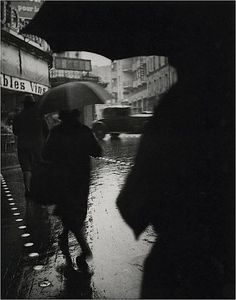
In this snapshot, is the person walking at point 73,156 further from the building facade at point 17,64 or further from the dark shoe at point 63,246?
the building facade at point 17,64

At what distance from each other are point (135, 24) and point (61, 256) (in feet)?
7.89

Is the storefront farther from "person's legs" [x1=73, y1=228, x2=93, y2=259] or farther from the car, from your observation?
"person's legs" [x1=73, y1=228, x2=93, y2=259]

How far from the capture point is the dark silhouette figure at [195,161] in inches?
88.2

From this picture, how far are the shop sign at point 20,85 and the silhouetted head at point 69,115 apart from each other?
10084 mm

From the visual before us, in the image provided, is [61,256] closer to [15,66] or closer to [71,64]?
[15,66]

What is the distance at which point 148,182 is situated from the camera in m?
2.36

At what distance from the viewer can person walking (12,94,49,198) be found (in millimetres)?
5429

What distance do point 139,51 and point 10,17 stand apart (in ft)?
40.0

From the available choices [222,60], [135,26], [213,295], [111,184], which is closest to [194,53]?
[222,60]

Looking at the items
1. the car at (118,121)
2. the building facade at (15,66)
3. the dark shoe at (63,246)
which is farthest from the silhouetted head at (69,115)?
the car at (118,121)

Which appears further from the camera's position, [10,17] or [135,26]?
[10,17]

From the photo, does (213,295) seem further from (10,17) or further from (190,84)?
(10,17)

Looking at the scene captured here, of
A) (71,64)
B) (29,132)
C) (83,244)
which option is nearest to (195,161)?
(83,244)

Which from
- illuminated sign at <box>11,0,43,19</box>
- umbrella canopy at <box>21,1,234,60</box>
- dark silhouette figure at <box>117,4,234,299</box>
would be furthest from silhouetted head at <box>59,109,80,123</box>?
illuminated sign at <box>11,0,43,19</box>
